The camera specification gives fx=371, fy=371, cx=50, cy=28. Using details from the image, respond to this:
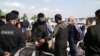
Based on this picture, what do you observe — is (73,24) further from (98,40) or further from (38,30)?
(98,40)

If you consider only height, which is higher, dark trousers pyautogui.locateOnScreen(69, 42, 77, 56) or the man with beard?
the man with beard

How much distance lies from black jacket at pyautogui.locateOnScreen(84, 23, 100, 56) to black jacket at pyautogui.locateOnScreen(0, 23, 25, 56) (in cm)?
148

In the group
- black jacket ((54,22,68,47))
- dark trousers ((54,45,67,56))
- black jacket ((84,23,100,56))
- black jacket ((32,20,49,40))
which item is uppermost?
black jacket ((84,23,100,56))

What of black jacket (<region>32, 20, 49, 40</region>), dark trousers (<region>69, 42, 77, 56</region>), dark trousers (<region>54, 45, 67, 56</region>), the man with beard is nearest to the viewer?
the man with beard

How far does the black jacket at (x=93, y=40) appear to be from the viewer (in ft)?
26.1

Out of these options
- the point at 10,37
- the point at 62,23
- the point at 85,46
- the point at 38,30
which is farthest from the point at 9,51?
the point at 38,30

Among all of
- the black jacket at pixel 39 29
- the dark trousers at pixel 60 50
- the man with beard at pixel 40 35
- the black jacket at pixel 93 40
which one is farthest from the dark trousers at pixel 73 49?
the black jacket at pixel 93 40

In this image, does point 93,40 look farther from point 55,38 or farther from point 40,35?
point 40,35

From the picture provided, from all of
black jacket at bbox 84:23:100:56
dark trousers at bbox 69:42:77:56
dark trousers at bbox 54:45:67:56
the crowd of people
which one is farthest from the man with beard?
black jacket at bbox 84:23:100:56

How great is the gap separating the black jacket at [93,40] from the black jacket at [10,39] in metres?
1.48

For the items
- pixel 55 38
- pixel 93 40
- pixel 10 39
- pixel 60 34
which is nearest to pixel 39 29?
pixel 55 38

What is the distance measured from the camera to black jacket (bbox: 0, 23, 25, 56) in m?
8.27

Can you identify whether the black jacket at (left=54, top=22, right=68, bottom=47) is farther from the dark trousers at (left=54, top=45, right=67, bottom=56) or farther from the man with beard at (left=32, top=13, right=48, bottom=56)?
the man with beard at (left=32, top=13, right=48, bottom=56)

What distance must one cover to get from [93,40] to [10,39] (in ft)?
6.05
